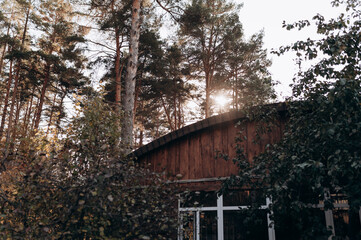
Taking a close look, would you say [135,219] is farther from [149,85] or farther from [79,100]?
[149,85]

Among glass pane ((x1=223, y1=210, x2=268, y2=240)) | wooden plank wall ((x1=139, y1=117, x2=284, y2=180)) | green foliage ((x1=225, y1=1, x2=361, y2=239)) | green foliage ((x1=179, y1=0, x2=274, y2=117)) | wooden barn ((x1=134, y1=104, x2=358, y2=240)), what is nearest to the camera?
green foliage ((x1=225, y1=1, x2=361, y2=239))

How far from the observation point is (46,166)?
14.3 feet

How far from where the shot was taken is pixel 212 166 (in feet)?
27.3

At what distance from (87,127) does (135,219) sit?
7.64ft

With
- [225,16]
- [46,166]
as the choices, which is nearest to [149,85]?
[225,16]

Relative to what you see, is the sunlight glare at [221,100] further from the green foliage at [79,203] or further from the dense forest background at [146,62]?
the green foliage at [79,203]

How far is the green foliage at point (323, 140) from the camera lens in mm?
3562

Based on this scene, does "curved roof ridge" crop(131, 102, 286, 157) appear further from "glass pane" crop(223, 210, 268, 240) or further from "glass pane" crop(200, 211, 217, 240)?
"glass pane" crop(223, 210, 268, 240)

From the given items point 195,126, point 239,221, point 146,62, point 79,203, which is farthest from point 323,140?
point 146,62

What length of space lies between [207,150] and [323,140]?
4631 millimetres

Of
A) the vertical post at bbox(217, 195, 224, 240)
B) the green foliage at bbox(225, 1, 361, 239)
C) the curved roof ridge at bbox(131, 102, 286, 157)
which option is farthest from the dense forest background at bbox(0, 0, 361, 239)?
the vertical post at bbox(217, 195, 224, 240)

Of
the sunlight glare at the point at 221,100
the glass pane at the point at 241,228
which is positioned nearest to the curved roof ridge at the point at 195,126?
the glass pane at the point at 241,228

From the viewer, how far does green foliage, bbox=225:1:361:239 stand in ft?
11.7

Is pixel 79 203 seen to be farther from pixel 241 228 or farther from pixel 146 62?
pixel 146 62
